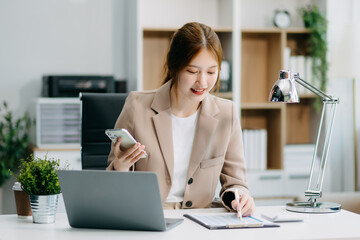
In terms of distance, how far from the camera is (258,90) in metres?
4.36

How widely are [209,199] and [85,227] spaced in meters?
0.65

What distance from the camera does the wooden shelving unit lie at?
160 inches

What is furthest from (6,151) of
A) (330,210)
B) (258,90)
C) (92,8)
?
(330,210)

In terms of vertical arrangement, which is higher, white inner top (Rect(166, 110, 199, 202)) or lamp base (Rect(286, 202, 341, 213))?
white inner top (Rect(166, 110, 199, 202))

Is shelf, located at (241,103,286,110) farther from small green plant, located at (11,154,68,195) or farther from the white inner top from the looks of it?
small green plant, located at (11,154,68,195)

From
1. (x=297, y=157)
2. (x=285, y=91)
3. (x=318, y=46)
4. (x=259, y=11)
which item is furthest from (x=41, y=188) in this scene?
(x=259, y=11)

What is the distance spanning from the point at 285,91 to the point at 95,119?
2.97ft

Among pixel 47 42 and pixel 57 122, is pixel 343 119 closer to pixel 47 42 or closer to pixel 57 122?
pixel 57 122

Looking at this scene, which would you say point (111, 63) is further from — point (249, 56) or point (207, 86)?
point (207, 86)

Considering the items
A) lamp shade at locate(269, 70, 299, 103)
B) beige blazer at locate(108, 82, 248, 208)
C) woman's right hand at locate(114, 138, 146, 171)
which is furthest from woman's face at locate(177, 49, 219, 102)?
woman's right hand at locate(114, 138, 146, 171)

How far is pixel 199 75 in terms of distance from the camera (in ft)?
6.88

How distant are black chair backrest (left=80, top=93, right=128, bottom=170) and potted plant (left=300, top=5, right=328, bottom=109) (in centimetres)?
204

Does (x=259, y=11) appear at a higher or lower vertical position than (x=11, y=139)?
higher

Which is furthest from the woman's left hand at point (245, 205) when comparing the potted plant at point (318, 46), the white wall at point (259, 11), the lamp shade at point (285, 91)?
the white wall at point (259, 11)
